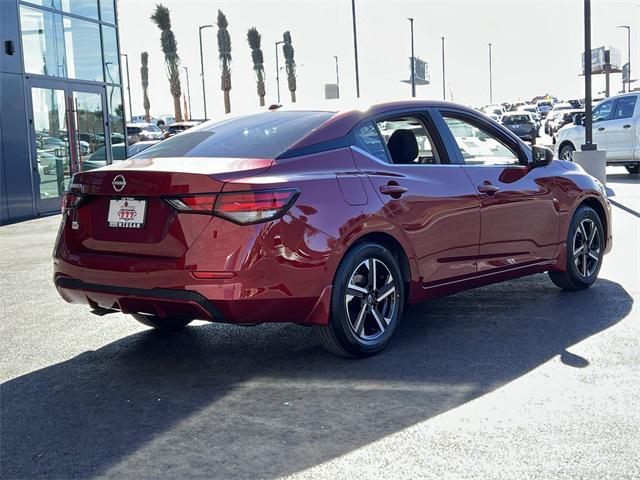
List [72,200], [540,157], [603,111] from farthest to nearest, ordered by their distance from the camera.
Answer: [603,111]
[540,157]
[72,200]

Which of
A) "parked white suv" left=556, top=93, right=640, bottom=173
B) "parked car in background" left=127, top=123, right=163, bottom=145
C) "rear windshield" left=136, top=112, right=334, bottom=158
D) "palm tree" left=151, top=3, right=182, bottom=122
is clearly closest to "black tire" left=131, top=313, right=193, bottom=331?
"rear windshield" left=136, top=112, right=334, bottom=158

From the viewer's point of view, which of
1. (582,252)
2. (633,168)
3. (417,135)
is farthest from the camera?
(633,168)

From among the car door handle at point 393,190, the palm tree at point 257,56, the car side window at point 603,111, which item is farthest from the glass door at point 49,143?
the palm tree at point 257,56

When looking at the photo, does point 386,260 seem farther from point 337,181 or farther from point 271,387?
point 271,387

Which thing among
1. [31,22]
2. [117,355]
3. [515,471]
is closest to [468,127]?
[117,355]

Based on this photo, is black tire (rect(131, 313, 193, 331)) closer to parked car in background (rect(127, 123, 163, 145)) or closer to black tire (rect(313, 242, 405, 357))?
black tire (rect(313, 242, 405, 357))

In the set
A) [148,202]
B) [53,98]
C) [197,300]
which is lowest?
[197,300]

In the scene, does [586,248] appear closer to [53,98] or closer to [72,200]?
[72,200]

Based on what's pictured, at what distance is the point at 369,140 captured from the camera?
221 inches

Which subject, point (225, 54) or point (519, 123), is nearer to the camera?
point (519, 123)

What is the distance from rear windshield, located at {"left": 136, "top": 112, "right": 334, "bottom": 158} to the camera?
17.2 ft

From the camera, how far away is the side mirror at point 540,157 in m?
6.79

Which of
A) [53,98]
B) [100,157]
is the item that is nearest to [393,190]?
[53,98]

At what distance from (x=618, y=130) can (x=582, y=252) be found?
1373 centimetres
